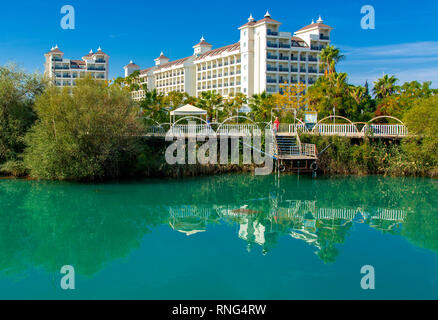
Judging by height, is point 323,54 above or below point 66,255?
above

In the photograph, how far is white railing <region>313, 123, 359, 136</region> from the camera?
24.9 metres

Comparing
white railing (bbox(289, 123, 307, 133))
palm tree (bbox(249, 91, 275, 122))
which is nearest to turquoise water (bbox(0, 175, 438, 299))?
white railing (bbox(289, 123, 307, 133))

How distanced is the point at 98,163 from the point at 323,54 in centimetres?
Result: 2803

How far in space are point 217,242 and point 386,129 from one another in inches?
662

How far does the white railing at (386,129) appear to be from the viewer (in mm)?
24312

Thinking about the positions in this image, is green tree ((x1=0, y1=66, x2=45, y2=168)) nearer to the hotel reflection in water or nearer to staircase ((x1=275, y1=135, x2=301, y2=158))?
the hotel reflection in water

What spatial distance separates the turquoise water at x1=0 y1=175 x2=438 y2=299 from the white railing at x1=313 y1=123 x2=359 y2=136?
5210 millimetres

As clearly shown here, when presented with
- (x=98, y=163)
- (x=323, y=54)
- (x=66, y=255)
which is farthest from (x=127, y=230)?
(x=323, y=54)

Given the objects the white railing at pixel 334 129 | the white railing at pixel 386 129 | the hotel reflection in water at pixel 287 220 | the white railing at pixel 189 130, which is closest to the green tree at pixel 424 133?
the white railing at pixel 386 129

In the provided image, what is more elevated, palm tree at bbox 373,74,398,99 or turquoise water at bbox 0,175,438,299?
palm tree at bbox 373,74,398,99

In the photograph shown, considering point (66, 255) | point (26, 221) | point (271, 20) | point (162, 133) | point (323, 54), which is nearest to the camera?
point (66, 255)

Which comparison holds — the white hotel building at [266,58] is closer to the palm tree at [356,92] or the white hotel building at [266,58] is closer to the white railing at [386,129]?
the palm tree at [356,92]
